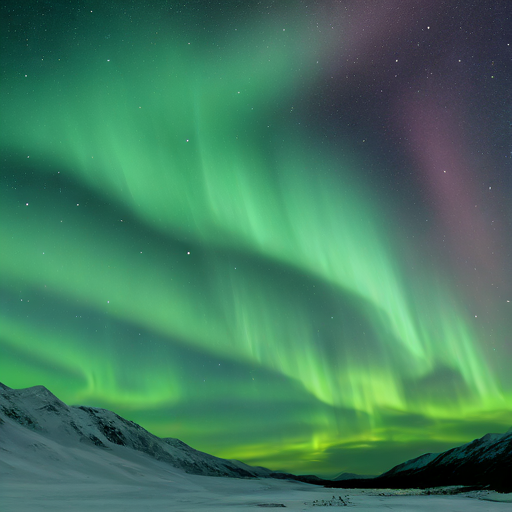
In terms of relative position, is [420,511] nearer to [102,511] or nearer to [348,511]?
[348,511]

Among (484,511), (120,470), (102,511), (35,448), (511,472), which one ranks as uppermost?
(102,511)

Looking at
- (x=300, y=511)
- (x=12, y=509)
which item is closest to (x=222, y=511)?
(x=300, y=511)

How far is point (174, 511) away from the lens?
2661 cm

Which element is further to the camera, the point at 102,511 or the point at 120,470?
the point at 120,470

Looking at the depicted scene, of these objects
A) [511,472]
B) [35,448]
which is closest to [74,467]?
[35,448]

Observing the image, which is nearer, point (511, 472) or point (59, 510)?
point (59, 510)

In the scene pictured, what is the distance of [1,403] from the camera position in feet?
645

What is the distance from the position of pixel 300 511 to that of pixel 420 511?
8.87 m

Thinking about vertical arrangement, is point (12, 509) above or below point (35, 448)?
above

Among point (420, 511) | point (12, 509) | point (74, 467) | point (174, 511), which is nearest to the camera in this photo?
point (12, 509)

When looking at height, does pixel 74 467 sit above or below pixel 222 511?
below

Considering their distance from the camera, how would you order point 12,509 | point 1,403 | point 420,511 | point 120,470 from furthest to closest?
point 1,403 → point 120,470 → point 420,511 → point 12,509

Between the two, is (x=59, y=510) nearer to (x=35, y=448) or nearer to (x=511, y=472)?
(x=35, y=448)

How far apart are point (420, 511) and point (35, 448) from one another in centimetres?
13331
